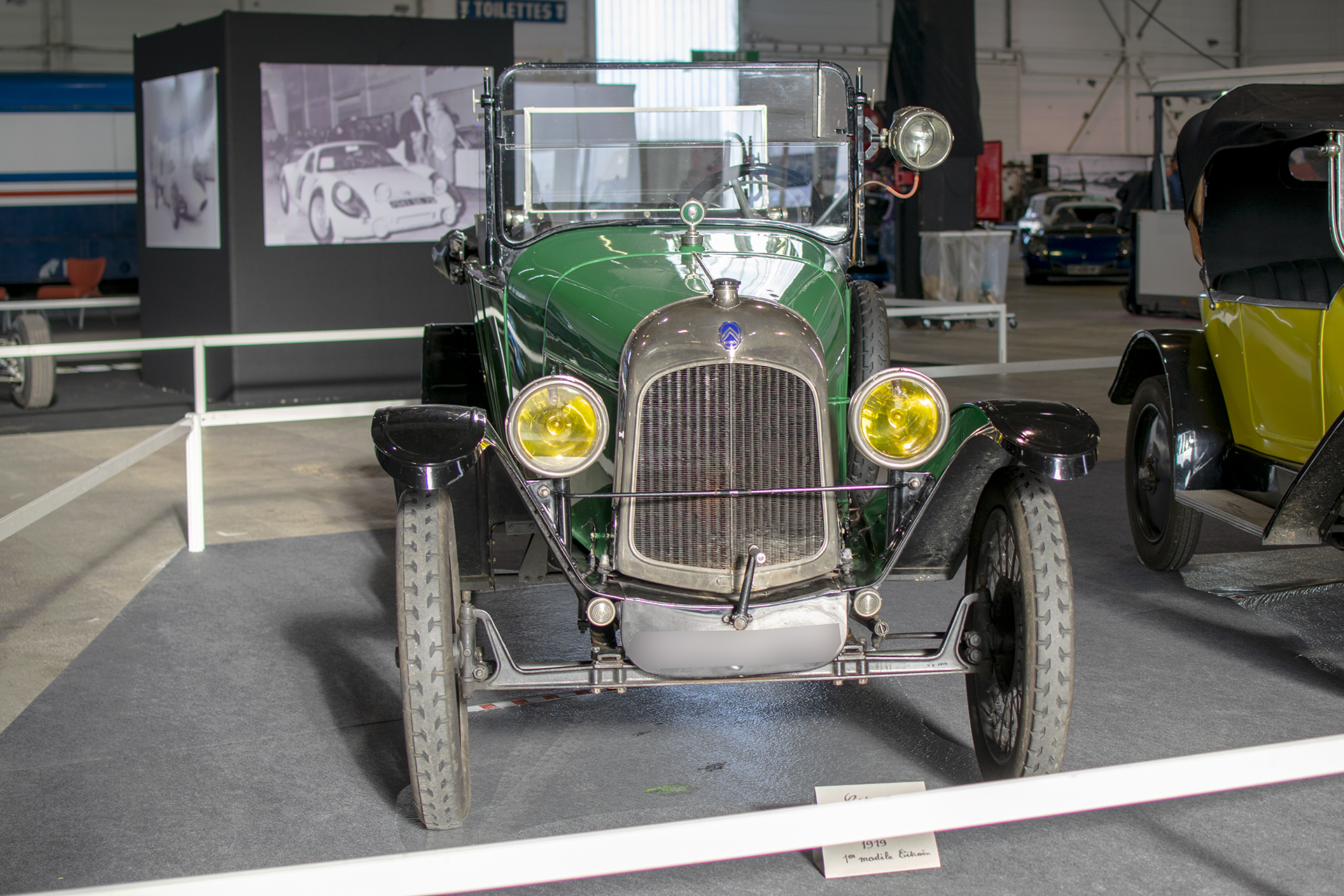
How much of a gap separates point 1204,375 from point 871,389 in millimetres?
2247

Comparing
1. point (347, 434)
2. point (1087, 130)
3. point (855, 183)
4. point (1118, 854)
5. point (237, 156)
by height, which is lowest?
point (1118, 854)

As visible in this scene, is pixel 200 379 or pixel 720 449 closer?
pixel 720 449

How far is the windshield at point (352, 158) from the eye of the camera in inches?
342

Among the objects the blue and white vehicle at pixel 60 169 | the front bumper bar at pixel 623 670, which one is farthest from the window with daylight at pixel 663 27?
the front bumper bar at pixel 623 670

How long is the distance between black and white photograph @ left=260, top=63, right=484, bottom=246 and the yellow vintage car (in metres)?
5.89

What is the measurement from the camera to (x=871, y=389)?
2490 millimetres

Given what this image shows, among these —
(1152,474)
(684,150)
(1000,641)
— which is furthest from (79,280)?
(1000,641)

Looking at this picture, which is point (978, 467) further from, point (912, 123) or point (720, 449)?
point (912, 123)

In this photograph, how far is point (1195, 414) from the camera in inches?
162

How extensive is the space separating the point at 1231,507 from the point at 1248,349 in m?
0.55

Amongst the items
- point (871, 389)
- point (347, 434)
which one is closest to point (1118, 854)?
point (871, 389)

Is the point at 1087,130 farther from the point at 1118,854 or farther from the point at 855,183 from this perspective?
the point at 1118,854

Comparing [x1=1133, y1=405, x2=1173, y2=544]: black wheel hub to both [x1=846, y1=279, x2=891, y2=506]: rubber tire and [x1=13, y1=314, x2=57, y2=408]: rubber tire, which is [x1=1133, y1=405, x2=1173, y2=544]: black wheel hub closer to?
[x1=846, y1=279, x2=891, y2=506]: rubber tire

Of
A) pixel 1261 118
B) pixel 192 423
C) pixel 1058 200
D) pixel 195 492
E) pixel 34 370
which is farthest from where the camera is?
pixel 1058 200
